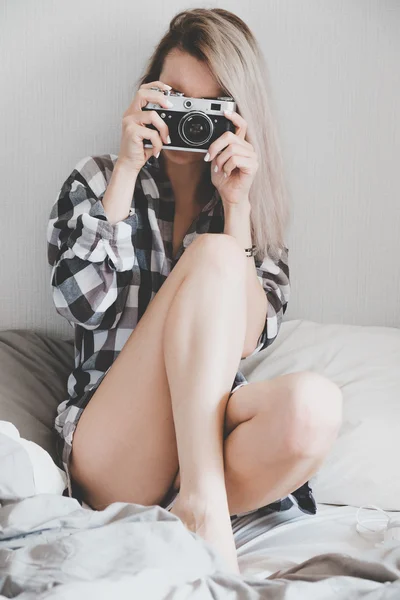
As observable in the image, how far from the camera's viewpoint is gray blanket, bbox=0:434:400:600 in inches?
26.2

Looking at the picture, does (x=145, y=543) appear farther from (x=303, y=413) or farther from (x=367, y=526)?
(x=367, y=526)

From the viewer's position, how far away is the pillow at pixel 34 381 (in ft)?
3.77

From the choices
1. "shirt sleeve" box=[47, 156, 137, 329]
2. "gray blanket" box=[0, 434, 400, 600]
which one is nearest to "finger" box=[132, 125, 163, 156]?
"shirt sleeve" box=[47, 156, 137, 329]

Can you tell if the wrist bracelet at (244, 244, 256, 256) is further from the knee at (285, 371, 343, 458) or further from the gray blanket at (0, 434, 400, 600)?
the gray blanket at (0, 434, 400, 600)

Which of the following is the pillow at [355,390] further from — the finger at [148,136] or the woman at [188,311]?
the finger at [148,136]

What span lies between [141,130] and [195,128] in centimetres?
8

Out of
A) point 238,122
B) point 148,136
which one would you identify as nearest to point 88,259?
point 148,136

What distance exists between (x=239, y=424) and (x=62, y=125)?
771mm

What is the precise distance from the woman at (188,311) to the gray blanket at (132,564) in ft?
0.40

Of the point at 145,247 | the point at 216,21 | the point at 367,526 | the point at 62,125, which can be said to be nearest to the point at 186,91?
the point at 216,21

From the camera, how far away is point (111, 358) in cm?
119

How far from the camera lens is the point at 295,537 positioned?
101 cm

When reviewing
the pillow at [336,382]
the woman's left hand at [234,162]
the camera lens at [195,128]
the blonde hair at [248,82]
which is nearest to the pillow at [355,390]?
the pillow at [336,382]

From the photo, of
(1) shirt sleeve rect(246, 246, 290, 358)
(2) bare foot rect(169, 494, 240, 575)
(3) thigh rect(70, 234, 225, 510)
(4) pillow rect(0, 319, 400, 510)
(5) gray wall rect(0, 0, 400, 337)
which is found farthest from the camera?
(5) gray wall rect(0, 0, 400, 337)
